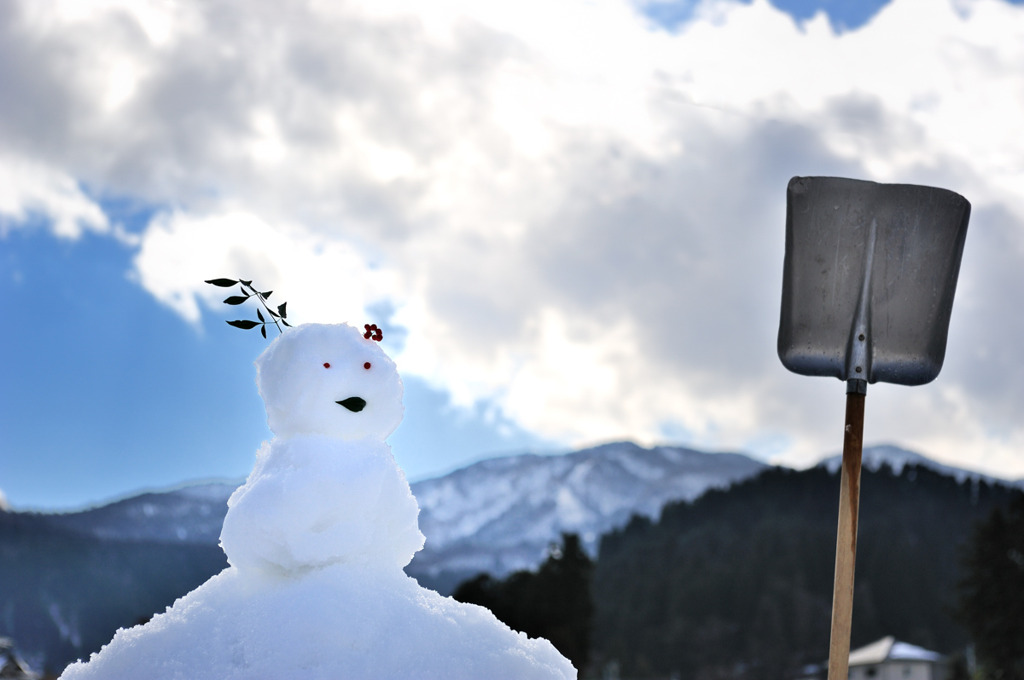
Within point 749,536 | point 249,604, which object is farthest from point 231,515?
point 749,536

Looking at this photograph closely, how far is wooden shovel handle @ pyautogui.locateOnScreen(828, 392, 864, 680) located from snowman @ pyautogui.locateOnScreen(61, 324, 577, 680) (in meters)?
1.46

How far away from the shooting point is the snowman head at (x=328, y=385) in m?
3.68

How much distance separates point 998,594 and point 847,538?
2865 cm

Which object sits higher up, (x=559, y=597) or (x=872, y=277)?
(x=559, y=597)

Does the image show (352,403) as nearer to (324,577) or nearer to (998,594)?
(324,577)

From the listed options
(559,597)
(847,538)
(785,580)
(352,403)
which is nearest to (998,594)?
(559,597)

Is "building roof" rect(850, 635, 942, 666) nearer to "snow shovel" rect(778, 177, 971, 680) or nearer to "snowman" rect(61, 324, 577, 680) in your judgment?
"snow shovel" rect(778, 177, 971, 680)

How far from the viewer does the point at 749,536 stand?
7244 centimetres

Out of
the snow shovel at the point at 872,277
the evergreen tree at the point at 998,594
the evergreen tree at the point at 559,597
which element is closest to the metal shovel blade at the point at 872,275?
the snow shovel at the point at 872,277

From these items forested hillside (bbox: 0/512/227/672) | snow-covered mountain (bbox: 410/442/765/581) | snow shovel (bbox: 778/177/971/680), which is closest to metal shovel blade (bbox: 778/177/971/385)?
snow shovel (bbox: 778/177/971/680)

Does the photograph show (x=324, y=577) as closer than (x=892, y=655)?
Yes

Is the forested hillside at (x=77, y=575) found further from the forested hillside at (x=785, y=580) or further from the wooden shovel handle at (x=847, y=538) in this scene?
the wooden shovel handle at (x=847, y=538)

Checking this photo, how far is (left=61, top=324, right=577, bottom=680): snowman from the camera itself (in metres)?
3.24

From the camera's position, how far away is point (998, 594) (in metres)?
28.7
